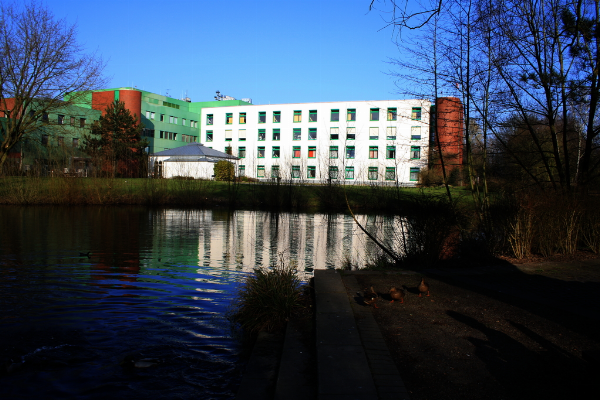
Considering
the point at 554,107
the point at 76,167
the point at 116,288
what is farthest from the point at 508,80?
the point at 76,167

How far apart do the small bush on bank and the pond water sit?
34 centimetres

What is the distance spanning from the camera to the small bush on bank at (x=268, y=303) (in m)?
6.13

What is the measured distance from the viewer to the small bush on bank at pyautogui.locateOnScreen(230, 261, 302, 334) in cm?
613

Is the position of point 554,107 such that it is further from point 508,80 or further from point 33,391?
point 33,391

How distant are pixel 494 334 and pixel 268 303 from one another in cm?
274

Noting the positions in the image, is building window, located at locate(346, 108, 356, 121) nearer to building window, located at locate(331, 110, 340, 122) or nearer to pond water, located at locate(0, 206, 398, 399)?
building window, located at locate(331, 110, 340, 122)

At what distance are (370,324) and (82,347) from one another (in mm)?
3439

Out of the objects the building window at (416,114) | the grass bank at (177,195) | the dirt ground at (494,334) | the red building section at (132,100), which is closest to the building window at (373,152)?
the grass bank at (177,195)

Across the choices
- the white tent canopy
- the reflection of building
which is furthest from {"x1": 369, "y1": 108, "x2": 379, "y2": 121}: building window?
the reflection of building

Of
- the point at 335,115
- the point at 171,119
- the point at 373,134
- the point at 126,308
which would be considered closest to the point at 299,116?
the point at 335,115

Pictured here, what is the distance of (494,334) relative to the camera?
498 cm

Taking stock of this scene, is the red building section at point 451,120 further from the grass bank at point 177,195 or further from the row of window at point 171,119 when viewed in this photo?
the row of window at point 171,119

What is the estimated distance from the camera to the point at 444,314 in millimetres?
5742

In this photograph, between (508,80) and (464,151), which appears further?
(464,151)
